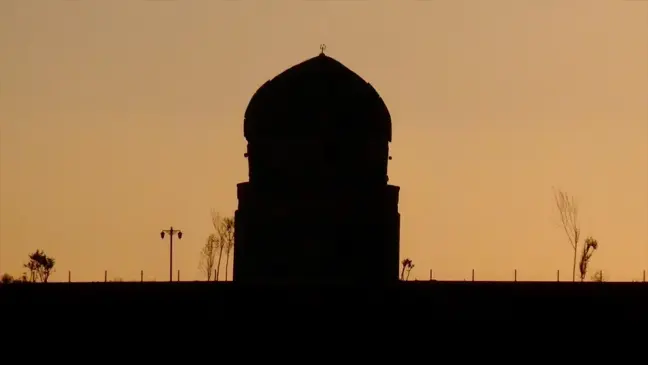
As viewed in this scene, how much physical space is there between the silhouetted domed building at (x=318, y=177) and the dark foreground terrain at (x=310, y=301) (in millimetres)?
15514

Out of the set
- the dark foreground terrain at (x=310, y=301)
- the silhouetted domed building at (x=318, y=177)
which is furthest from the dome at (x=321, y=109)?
the dark foreground terrain at (x=310, y=301)

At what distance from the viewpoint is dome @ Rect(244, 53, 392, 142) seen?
68.7 meters

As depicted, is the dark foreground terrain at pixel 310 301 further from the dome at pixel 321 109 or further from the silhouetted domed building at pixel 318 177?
the dome at pixel 321 109

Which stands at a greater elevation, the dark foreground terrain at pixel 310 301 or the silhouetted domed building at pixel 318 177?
the silhouetted domed building at pixel 318 177

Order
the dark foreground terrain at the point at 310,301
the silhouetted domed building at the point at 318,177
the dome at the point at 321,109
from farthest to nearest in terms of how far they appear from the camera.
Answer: the dome at the point at 321,109 < the silhouetted domed building at the point at 318,177 < the dark foreground terrain at the point at 310,301

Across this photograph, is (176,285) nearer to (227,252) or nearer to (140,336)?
(140,336)

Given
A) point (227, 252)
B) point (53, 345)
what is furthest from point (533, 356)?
point (227, 252)

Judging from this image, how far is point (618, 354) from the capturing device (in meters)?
50.8

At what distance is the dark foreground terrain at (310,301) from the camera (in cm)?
5069

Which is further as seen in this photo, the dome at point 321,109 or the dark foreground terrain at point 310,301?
the dome at point 321,109

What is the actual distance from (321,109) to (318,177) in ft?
6.15

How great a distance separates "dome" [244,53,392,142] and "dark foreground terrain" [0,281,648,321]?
52.5ft

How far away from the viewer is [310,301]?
168ft

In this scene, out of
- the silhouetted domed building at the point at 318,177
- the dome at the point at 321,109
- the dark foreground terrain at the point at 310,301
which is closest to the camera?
the dark foreground terrain at the point at 310,301
